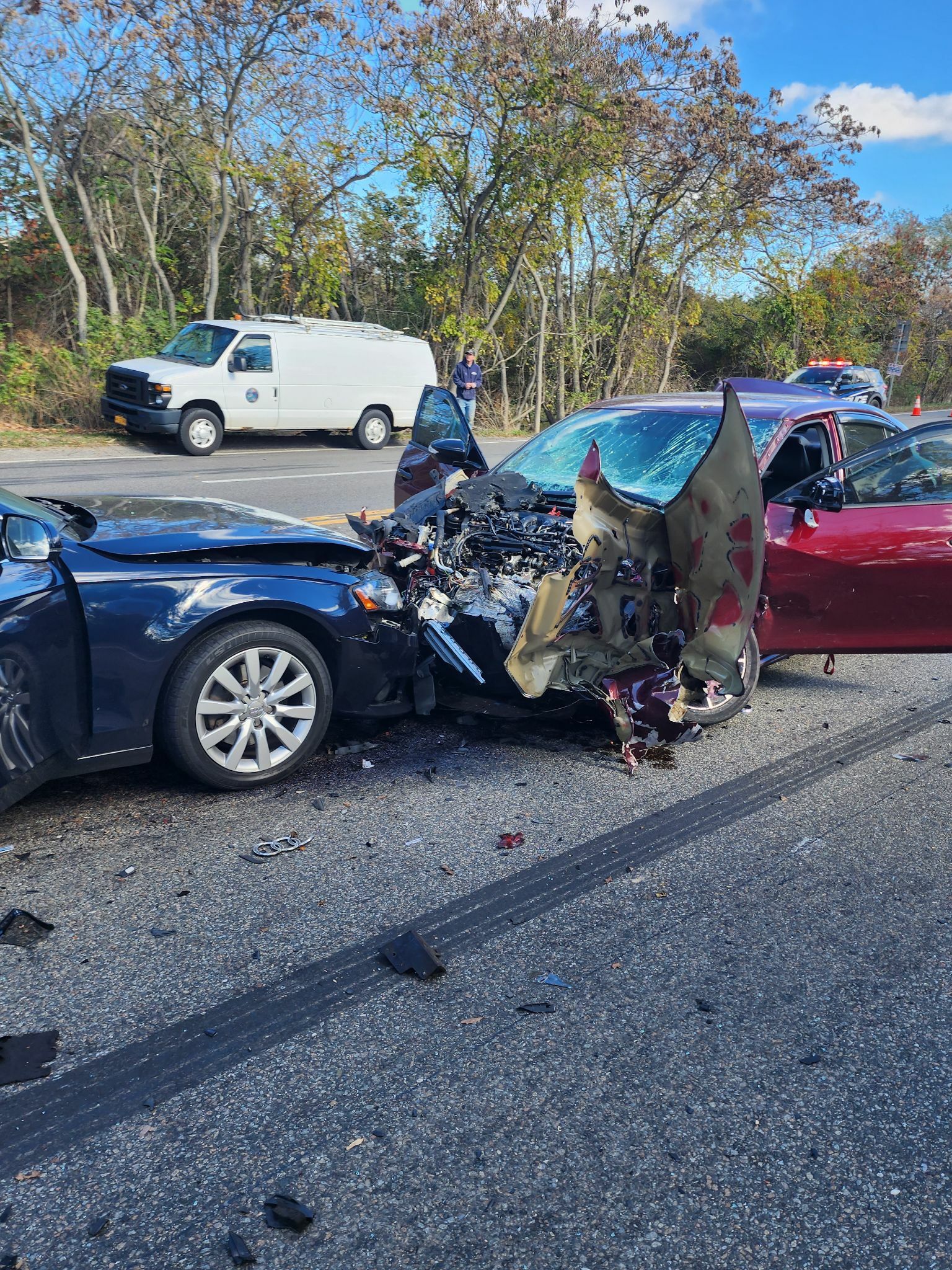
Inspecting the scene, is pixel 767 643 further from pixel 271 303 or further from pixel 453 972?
pixel 271 303

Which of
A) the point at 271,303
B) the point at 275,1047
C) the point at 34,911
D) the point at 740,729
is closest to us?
the point at 275,1047

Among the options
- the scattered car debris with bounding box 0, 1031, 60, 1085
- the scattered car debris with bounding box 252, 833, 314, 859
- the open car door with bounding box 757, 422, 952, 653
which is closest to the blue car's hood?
the scattered car debris with bounding box 252, 833, 314, 859

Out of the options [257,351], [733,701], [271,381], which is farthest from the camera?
[271,381]

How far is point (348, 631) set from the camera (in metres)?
4.34

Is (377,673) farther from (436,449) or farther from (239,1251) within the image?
(239,1251)

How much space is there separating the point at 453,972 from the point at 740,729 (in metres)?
2.84

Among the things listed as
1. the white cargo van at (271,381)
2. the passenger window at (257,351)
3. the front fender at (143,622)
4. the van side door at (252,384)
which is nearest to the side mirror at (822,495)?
the front fender at (143,622)

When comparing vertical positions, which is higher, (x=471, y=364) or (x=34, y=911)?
(x=471, y=364)

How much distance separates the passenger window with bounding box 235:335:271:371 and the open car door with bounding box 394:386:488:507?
9.95 m

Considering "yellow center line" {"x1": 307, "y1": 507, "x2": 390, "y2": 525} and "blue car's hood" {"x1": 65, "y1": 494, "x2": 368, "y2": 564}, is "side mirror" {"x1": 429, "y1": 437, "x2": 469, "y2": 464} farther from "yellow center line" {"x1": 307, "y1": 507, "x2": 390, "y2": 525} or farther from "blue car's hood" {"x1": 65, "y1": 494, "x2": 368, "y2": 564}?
"yellow center line" {"x1": 307, "y1": 507, "x2": 390, "y2": 525}

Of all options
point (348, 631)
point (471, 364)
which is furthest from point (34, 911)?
point (471, 364)

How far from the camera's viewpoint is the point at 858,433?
264 inches

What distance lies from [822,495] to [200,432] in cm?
1220

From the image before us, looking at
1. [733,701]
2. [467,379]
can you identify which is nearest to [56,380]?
[467,379]
